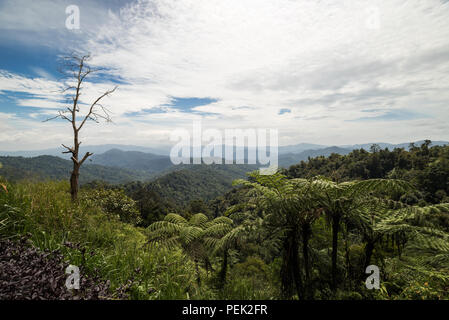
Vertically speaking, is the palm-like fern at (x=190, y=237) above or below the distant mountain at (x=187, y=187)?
above

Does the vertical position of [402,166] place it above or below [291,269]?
below

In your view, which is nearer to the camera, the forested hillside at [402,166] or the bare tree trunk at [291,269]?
the bare tree trunk at [291,269]

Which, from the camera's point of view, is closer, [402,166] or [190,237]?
[190,237]

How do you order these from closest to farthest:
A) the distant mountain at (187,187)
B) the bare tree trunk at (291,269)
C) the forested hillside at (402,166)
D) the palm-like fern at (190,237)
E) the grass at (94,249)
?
the grass at (94,249), the bare tree trunk at (291,269), the palm-like fern at (190,237), the forested hillside at (402,166), the distant mountain at (187,187)

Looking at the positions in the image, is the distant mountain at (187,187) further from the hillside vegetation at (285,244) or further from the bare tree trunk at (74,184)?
the hillside vegetation at (285,244)

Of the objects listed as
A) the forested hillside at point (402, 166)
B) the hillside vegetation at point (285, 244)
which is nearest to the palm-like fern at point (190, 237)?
the hillside vegetation at point (285, 244)

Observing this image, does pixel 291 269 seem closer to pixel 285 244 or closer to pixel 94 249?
pixel 285 244

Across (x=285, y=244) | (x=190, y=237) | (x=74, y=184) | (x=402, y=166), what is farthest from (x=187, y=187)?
(x=285, y=244)

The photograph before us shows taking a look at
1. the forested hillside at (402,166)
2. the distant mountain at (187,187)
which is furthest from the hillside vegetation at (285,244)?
the distant mountain at (187,187)

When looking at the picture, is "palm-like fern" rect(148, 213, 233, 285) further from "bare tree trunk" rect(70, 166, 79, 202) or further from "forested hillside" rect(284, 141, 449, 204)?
"forested hillside" rect(284, 141, 449, 204)

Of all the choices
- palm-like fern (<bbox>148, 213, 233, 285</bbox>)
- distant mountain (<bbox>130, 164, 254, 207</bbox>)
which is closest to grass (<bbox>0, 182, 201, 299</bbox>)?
palm-like fern (<bbox>148, 213, 233, 285</bbox>)

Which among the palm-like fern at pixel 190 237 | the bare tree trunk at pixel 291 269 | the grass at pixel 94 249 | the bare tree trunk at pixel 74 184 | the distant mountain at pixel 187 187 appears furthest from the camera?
the distant mountain at pixel 187 187
